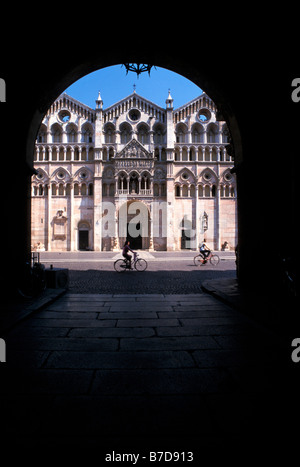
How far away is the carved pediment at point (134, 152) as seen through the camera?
3167 centimetres

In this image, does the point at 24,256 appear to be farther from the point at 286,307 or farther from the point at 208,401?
the point at 286,307

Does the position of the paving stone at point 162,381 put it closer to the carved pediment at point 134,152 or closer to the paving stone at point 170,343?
the paving stone at point 170,343

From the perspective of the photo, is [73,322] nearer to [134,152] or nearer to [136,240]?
[136,240]

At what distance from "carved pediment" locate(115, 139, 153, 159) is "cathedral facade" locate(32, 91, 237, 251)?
5.0 inches

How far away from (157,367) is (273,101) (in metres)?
6.10

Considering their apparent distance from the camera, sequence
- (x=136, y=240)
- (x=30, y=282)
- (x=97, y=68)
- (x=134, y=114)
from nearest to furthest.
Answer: (x=30, y=282), (x=97, y=68), (x=136, y=240), (x=134, y=114)

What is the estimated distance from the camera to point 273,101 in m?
5.75

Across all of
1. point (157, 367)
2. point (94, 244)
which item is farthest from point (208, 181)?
point (157, 367)

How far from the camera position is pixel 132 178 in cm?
3198

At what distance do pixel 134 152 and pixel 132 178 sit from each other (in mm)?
3313

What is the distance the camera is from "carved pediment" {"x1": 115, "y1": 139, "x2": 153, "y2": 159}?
3167cm
